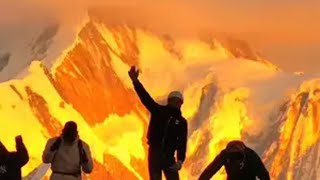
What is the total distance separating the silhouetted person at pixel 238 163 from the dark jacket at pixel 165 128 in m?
3.59

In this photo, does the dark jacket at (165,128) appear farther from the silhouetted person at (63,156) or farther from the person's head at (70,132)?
the person's head at (70,132)

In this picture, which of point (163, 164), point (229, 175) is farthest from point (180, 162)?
point (229, 175)

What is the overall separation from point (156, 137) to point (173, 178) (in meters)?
1.38

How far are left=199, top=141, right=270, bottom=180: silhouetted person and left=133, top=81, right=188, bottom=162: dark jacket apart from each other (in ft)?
11.8

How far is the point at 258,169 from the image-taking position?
38938mm

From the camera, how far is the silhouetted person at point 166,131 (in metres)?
42.2

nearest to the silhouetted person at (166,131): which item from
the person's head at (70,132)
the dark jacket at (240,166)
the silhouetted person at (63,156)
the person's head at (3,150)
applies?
the silhouetted person at (63,156)

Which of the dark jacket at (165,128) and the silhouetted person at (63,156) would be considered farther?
the dark jacket at (165,128)

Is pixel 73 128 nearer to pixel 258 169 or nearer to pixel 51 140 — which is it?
pixel 51 140

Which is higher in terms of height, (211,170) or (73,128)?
(73,128)

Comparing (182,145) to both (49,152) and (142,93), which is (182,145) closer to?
(142,93)

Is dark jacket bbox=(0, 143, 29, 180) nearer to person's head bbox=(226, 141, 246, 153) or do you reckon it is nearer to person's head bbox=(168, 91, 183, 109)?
person's head bbox=(168, 91, 183, 109)

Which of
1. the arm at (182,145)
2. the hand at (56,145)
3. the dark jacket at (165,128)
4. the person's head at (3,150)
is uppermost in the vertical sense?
the person's head at (3,150)

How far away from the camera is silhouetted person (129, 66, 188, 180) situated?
4225 cm
